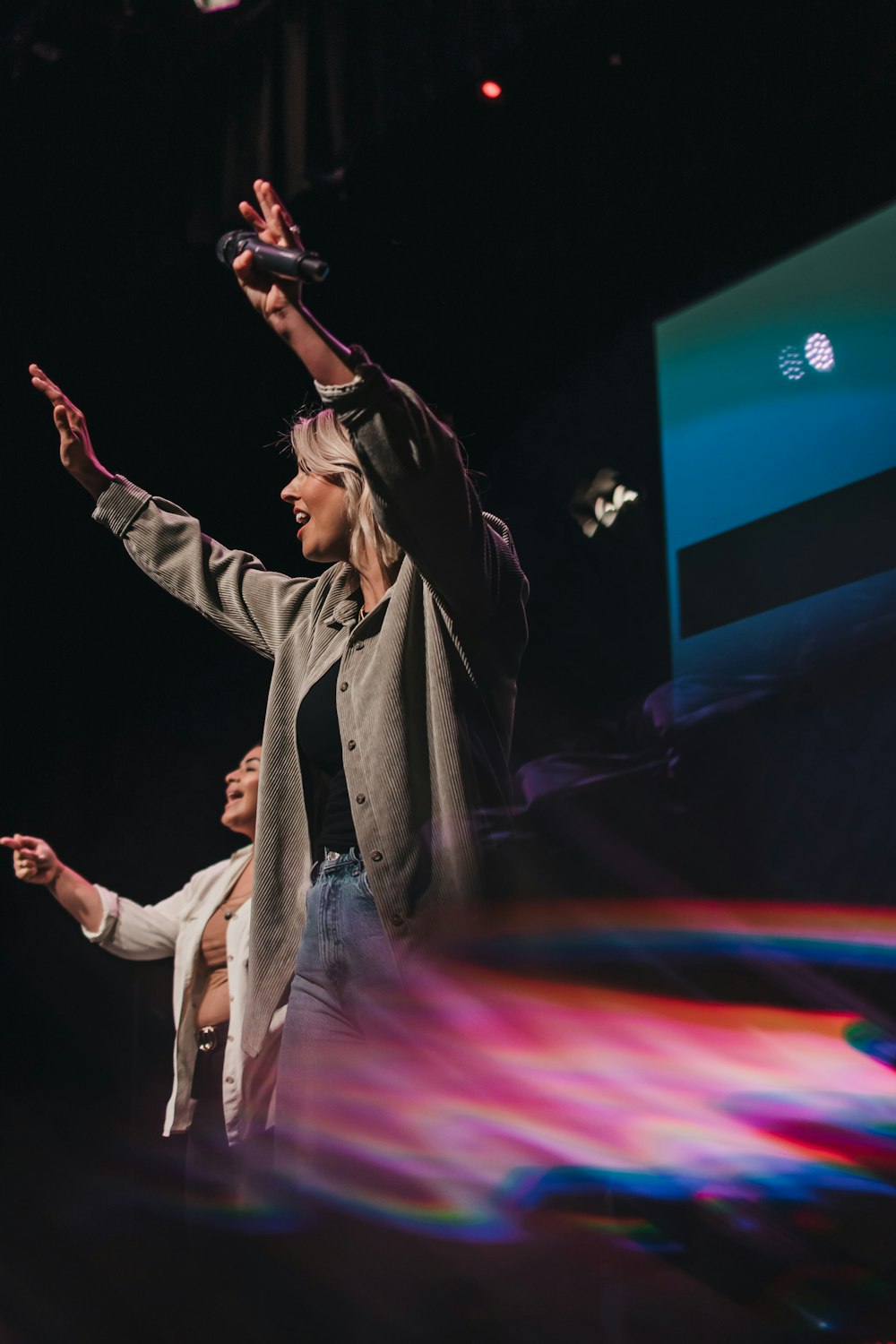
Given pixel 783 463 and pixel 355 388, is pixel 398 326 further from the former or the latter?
pixel 355 388

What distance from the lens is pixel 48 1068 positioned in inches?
136

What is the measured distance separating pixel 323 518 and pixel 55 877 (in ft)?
5.95

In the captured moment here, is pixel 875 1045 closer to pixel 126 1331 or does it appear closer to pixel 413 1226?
pixel 413 1226

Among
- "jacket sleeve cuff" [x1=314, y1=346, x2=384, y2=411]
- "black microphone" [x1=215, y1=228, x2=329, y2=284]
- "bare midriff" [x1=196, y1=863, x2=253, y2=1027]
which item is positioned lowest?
"bare midriff" [x1=196, y1=863, x2=253, y2=1027]

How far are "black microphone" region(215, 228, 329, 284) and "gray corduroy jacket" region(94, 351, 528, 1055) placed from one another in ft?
0.33

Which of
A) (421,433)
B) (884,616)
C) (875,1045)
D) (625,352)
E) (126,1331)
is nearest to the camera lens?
(421,433)

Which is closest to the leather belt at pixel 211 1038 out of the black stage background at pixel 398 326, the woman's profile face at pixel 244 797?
the black stage background at pixel 398 326

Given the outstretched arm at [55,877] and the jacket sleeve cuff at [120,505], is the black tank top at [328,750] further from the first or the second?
the outstretched arm at [55,877]

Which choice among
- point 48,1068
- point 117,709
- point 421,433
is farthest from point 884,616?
point 48,1068

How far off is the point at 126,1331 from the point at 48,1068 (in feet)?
6.97

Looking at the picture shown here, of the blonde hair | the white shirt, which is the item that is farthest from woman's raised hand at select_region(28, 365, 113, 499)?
the white shirt

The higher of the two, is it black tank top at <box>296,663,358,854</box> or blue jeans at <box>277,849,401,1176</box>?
black tank top at <box>296,663,358,854</box>

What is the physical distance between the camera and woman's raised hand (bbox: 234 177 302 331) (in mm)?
1144

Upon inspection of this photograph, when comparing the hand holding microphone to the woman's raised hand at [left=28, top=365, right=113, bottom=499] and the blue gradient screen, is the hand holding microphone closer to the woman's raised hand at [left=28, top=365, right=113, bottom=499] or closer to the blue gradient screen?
the woman's raised hand at [left=28, top=365, right=113, bottom=499]
